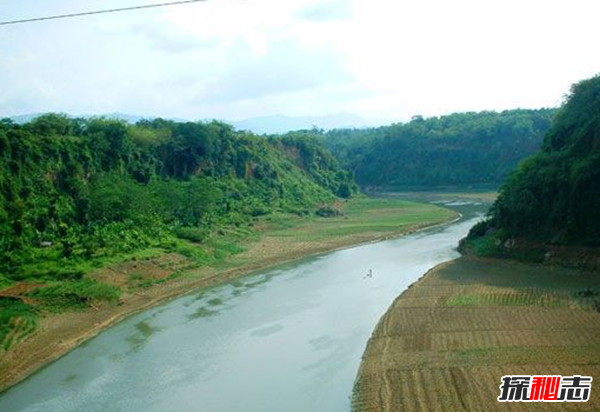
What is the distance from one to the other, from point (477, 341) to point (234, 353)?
895cm

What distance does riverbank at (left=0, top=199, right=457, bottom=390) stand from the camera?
2564cm

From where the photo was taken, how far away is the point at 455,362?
20.5 meters

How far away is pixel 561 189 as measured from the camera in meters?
36.2

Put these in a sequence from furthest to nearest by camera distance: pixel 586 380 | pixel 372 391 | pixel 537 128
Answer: pixel 537 128, pixel 372 391, pixel 586 380

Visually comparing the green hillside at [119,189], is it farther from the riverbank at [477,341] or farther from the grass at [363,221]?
the riverbank at [477,341]

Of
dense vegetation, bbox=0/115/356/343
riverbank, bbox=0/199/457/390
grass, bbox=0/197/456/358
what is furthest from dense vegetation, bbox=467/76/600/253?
dense vegetation, bbox=0/115/356/343

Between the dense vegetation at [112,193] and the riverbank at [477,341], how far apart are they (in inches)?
622

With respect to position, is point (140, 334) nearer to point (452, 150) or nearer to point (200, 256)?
point (200, 256)

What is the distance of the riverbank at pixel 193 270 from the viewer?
2564 centimetres

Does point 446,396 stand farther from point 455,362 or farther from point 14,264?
point 14,264

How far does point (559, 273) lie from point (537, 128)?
77775mm

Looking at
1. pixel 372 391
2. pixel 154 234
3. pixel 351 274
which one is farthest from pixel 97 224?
pixel 372 391

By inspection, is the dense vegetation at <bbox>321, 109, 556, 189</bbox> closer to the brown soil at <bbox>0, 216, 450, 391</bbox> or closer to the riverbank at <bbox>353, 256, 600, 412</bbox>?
the brown soil at <bbox>0, 216, 450, 391</bbox>

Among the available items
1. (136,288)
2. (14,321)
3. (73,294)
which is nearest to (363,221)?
(136,288)
